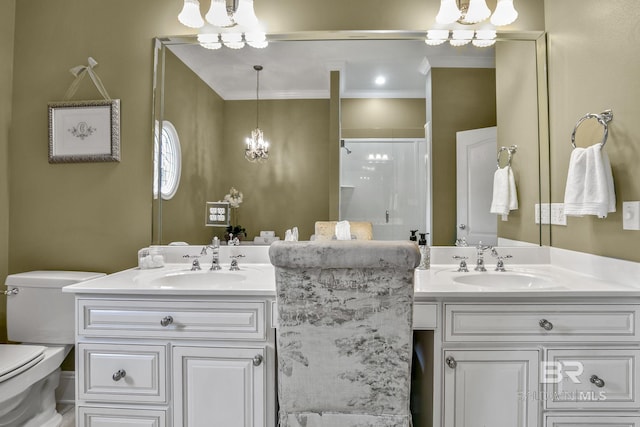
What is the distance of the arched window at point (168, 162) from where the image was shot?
1917mm

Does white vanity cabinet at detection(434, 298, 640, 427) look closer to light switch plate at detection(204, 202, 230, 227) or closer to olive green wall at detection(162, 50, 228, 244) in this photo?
light switch plate at detection(204, 202, 230, 227)

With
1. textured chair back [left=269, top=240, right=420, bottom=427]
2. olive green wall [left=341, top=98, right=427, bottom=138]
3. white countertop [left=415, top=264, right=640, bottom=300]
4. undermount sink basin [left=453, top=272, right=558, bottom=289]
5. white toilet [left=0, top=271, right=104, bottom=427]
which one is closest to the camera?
textured chair back [left=269, top=240, right=420, bottom=427]

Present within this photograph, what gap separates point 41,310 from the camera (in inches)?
68.6

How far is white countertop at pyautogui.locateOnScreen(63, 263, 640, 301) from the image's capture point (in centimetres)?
123

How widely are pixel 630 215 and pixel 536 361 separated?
0.71 meters

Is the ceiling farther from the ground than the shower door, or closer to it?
farther from the ground

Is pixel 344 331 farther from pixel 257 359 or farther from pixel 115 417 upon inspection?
pixel 115 417

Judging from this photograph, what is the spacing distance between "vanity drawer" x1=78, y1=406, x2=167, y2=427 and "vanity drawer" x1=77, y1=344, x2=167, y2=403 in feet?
0.14

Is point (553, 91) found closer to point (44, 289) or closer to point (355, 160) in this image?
point (355, 160)

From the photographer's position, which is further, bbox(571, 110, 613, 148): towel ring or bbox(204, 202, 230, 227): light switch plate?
bbox(204, 202, 230, 227): light switch plate

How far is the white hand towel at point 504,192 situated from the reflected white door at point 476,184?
3 centimetres

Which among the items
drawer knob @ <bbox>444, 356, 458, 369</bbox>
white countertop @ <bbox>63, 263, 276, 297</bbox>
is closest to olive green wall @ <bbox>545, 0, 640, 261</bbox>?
drawer knob @ <bbox>444, 356, 458, 369</bbox>

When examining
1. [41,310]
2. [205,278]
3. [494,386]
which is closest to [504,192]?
[494,386]

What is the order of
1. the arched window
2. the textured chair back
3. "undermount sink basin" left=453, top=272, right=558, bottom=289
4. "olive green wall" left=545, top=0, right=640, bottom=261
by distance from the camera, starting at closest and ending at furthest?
the textured chair back
"olive green wall" left=545, top=0, right=640, bottom=261
"undermount sink basin" left=453, top=272, right=558, bottom=289
the arched window
